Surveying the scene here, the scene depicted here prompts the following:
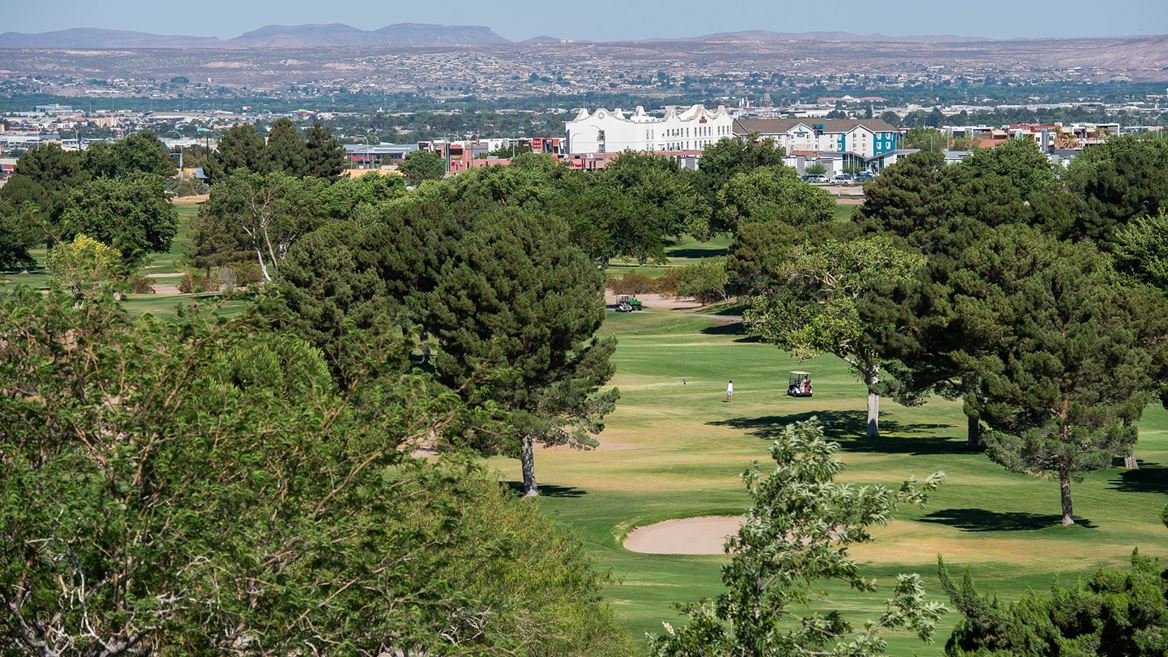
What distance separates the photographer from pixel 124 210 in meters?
138

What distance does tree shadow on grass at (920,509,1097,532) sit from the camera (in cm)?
5294

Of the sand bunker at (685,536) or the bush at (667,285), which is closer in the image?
the sand bunker at (685,536)

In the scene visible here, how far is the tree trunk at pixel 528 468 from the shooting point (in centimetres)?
5888

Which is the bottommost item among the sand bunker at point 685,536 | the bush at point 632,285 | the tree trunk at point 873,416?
the bush at point 632,285

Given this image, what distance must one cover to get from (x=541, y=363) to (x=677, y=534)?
8.27 m

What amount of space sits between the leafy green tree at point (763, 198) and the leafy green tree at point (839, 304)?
2350 inches

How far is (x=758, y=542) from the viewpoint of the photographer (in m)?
17.9

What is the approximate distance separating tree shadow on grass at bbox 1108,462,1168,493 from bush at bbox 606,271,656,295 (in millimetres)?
72798

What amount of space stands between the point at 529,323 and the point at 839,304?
57.8ft

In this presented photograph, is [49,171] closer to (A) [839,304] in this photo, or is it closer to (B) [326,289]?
(B) [326,289]

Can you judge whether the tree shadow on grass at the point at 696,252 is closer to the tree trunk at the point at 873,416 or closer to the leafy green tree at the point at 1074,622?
the tree trunk at the point at 873,416

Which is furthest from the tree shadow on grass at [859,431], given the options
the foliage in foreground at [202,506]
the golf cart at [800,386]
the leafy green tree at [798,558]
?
the leafy green tree at [798,558]

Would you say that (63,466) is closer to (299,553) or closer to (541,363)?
(299,553)

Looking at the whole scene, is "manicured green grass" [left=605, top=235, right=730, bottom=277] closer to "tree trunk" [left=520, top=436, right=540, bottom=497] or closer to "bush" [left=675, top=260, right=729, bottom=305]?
"bush" [left=675, top=260, right=729, bottom=305]
